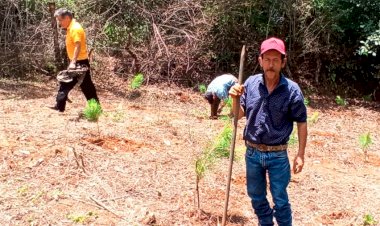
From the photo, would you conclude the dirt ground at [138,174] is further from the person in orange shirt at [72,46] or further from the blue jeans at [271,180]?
the blue jeans at [271,180]

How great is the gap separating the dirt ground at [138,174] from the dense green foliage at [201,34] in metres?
2.97

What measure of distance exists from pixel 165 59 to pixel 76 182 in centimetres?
643

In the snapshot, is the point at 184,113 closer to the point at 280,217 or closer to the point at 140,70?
Result: the point at 140,70

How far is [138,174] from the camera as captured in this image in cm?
454

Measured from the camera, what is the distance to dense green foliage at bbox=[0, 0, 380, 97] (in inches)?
392

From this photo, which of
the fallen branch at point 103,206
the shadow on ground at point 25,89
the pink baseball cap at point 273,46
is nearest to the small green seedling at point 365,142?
the pink baseball cap at point 273,46

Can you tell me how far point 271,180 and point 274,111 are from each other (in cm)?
47

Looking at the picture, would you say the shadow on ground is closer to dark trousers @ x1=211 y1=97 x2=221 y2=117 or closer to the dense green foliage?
the dense green foliage

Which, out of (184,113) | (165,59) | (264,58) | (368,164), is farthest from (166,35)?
(264,58)

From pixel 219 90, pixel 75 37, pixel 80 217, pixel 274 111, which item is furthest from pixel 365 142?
pixel 75 37

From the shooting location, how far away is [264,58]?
10.4 ft

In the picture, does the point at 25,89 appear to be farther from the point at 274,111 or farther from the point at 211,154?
the point at 274,111

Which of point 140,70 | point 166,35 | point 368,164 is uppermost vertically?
point 166,35

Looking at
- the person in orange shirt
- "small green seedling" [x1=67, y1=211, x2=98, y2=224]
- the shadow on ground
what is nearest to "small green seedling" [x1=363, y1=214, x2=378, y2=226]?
"small green seedling" [x1=67, y1=211, x2=98, y2=224]
